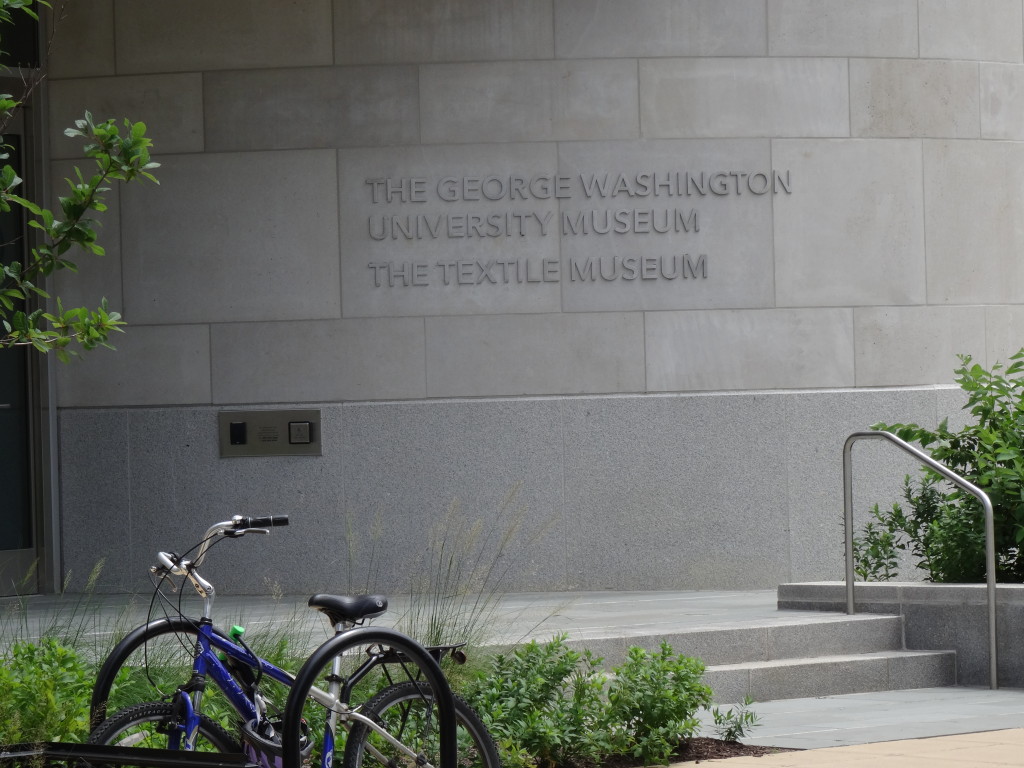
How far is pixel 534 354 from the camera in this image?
11281 millimetres

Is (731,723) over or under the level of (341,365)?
under

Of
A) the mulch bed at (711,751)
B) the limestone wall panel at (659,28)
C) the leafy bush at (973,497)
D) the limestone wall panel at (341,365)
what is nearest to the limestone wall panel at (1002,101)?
the limestone wall panel at (659,28)

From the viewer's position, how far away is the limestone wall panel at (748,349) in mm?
11367

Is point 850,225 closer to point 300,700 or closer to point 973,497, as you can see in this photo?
point 973,497

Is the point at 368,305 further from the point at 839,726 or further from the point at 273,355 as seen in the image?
the point at 839,726

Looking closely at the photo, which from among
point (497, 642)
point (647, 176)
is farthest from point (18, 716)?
point (647, 176)

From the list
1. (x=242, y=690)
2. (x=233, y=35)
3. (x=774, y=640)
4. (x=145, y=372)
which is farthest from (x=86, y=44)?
(x=242, y=690)

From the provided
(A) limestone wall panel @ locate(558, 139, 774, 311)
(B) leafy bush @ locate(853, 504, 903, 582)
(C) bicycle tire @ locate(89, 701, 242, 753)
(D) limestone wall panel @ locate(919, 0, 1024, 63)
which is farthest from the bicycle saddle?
(D) limestone wall panel @ locate(919, 0, 1024, 63)

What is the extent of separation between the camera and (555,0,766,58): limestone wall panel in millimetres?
11391

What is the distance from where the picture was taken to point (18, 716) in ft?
16.1

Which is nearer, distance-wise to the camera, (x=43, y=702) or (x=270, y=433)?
(x=43, y=702)

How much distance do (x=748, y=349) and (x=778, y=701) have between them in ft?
12.3

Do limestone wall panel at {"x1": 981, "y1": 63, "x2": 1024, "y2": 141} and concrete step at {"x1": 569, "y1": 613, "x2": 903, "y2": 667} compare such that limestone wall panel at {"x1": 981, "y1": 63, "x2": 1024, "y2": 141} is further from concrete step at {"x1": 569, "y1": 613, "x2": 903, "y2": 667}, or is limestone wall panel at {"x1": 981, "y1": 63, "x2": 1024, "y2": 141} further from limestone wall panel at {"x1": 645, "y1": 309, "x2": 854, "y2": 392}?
concrete step at {"x1": 569, "y1": 613, "x2": 903, "y2": 667}

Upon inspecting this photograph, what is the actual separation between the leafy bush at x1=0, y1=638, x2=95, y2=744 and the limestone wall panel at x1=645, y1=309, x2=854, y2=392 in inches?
260
